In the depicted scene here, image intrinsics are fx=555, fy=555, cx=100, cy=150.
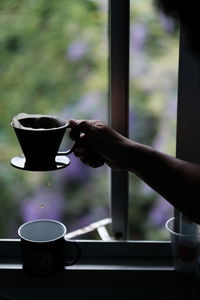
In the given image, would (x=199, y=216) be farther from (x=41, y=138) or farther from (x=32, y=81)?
(x=32, y=81)

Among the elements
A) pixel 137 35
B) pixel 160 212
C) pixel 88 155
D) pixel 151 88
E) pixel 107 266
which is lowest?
pixel 107 266

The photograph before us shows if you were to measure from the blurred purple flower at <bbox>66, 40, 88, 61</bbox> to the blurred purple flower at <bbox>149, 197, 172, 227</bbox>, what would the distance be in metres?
0.38

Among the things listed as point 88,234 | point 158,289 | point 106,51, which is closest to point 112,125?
point 106,51

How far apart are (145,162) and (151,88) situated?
25 cm

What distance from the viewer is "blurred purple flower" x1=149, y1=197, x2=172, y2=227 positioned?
1.31 meters

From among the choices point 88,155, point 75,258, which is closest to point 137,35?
point 88,155

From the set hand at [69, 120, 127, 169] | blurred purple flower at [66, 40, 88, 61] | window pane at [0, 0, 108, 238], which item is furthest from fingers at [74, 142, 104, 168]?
blurred purple flower at [66, 40, 88, 61]

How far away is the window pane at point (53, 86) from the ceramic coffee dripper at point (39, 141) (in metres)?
0.21

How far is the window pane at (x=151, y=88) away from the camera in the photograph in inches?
46.9

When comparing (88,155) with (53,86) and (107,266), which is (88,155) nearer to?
(53,86)

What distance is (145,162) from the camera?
1050 mm

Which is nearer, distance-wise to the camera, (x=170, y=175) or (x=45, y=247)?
(x=170, y=175)

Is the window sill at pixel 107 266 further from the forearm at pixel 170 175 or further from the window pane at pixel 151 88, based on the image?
the forearm at pixel 170 175

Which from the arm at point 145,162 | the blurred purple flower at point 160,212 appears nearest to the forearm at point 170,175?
the arm at point 145,162
